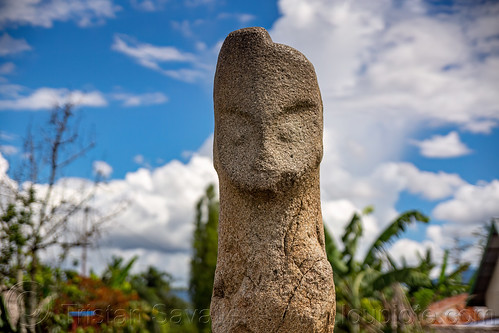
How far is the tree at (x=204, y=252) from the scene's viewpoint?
18.5m

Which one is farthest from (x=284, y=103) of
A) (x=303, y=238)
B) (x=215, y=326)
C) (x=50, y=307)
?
(x=50, y=307)

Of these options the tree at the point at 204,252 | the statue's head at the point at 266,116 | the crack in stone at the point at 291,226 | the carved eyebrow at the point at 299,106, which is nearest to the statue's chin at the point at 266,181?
the statue's head at the point at 266,116

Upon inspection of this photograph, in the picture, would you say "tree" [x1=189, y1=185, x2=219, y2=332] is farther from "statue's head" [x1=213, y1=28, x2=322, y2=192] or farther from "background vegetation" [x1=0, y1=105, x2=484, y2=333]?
"statue's head" [x1=213, y1=28, x2=322, y2=192]

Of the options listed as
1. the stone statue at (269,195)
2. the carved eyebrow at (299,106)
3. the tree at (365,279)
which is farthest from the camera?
the tree at (365,279)

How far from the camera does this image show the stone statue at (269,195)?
14.6 feet

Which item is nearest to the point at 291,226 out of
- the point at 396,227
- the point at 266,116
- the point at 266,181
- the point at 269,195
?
the point at 269,195

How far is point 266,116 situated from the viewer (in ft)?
15.1

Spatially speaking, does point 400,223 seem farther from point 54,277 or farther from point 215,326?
point 215,326

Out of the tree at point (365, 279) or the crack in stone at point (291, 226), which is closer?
the crack in stone at point (291, 226)

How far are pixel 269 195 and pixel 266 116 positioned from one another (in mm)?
704

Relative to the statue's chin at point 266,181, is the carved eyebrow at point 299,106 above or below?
above

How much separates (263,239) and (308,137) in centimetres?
102

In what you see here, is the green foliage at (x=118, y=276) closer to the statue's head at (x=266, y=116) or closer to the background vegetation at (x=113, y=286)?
the background vegetation at (x=113, y=286)

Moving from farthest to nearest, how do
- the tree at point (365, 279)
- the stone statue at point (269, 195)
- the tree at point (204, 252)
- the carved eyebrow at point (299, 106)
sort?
the tree at point (204, 252) → the tree at point (365, 279) → the carved eyebrow at point (299, 106) → the stone statue at point (269, 195)
